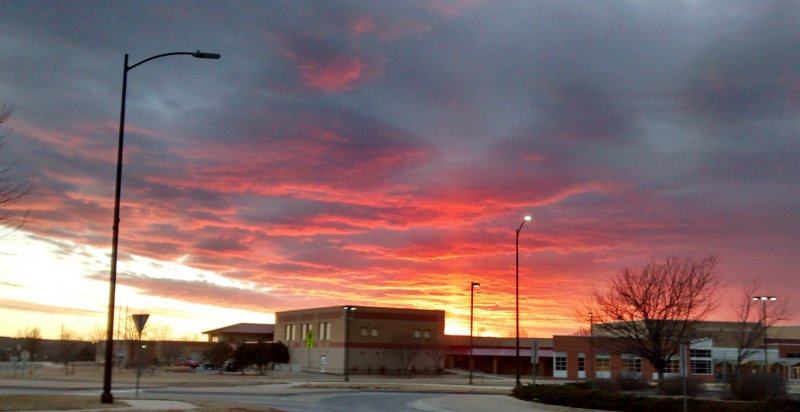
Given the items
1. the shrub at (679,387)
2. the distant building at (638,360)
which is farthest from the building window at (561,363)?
the shrub at (679,387)

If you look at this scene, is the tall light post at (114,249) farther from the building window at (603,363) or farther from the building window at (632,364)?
the building window at (603,363)

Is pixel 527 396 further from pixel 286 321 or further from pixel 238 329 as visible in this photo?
pixel 238 329

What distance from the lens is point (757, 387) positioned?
31328 millimetres

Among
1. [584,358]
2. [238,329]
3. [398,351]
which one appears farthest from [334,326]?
[238,329]

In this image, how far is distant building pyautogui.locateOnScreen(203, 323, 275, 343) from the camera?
5167 inches

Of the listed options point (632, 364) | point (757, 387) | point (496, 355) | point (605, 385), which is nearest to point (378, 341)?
point (496, 355)

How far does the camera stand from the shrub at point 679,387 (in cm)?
3362

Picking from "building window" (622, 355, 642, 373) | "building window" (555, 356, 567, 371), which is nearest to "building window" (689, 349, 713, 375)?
"building window" (622, 355, 642, 373)

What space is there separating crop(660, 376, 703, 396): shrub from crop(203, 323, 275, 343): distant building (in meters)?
101

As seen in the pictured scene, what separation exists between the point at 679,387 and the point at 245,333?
346ft

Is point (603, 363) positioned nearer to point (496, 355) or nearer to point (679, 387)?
point (496, 355)

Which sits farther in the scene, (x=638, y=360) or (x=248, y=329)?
A: (x=248, y=329)

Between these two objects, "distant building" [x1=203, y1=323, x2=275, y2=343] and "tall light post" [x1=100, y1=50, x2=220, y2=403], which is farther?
"distant building" [x1=203, y1=323, x2=275, y2=343]

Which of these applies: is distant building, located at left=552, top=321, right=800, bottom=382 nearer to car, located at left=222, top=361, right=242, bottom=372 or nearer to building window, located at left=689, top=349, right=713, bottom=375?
building window, located at left=689, top=349, right=713, bottom=375
